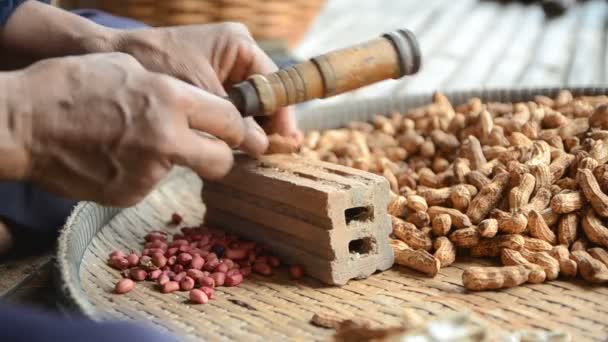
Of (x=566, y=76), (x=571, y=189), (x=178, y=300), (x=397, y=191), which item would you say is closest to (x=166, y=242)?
(x=178, y=300)

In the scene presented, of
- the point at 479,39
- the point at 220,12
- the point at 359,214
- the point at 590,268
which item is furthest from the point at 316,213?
the point at 479,39

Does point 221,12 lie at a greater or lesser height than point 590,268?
greater

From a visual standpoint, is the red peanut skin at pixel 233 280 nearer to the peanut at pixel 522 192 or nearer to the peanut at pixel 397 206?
the peanut at pixel 397 206

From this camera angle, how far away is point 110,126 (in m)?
0.96

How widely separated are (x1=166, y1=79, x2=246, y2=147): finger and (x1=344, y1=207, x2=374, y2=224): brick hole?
26 cm

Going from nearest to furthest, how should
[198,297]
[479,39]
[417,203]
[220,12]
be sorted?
[198,297] → [417,203] → [220,12] → [479,39]

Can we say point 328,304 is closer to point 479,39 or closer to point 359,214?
point 359,214

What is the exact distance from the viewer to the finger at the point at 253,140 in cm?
123

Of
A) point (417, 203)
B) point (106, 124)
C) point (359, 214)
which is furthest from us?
point (417, 203)

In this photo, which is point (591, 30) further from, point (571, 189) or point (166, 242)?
point (166, 242)

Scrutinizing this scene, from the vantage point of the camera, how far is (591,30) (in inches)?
143

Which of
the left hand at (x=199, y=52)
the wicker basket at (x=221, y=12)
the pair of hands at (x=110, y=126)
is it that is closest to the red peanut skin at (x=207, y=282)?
the pair of hands at (x=110, y=126)

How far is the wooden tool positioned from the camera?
1.15 meters

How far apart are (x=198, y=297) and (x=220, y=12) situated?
1587 millimetres
